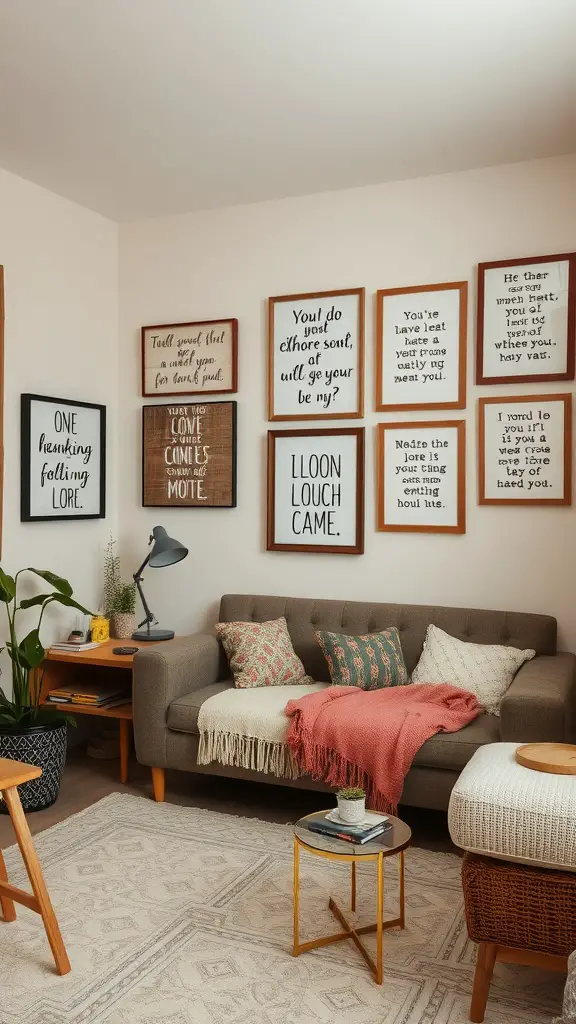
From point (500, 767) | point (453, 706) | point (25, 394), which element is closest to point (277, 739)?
point (453, 706)

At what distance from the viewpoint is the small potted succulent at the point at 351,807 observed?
88.6 inches

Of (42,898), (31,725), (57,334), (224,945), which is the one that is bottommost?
(224,945)

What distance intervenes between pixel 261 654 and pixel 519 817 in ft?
5.94

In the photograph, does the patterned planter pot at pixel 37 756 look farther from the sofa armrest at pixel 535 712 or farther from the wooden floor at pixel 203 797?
the sofa armrest at pixel 535 712

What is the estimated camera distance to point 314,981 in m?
2.18

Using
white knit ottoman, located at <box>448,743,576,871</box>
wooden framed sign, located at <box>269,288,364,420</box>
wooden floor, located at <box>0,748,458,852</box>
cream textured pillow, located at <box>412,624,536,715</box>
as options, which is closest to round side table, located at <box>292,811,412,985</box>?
white knit ottoman, located at <box>448,743,576,871</box>

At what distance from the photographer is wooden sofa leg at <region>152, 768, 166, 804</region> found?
3455mm

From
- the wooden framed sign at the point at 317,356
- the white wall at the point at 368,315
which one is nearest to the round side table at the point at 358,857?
the white wall at the point at 368,315

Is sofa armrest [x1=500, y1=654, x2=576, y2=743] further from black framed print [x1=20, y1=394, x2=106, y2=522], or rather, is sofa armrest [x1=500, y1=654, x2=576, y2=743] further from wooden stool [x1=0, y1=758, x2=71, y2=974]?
black framed print [x1=20, y1=394, x2=106, y2=522]

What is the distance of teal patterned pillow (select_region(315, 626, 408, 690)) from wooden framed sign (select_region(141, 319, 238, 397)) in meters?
1.44

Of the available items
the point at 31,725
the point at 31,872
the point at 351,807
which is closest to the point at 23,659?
the point at 31,725

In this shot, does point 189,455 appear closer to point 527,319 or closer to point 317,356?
point 317,356

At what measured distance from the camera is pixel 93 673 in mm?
4211

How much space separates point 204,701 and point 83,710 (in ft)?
2.22
